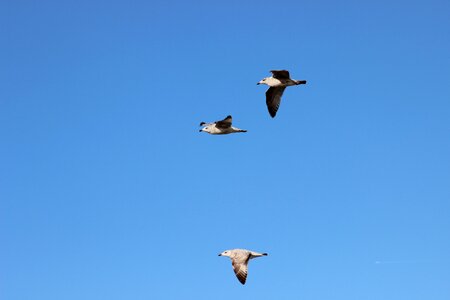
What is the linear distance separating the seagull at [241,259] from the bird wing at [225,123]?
27.9 ft

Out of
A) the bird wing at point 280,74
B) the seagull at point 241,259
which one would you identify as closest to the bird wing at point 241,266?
the seagull at point 241,259

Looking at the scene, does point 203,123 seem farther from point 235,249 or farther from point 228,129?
point 235,249

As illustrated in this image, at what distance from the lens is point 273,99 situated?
46594 millimetres

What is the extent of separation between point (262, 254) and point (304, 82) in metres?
11.8

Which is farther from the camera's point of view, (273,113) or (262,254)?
(273,113)

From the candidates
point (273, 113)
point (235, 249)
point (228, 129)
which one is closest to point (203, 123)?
point (228, 129)

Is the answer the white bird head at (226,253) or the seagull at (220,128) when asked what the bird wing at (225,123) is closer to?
the seagull at (220,128)

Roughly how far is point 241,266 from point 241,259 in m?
0.56

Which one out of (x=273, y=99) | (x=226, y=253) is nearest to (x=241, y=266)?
(x=226, y=253)

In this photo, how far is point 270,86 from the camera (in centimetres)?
4600

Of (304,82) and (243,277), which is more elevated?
(304,82)

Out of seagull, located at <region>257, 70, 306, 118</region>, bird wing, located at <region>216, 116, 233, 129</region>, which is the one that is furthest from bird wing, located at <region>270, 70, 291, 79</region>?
bird wing, located at <region>216, 116, 233, 129</region>

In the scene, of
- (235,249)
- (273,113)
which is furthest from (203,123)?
(235,249)

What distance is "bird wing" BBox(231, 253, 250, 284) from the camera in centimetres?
4014
